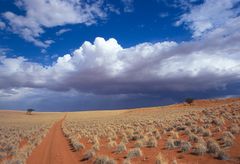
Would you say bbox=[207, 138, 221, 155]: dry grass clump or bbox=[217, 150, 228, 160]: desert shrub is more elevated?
bbox=[207, 138, 221, 155]: dry grass clump

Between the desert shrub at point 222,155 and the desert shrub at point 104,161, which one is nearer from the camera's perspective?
the desert shrub at point 222,155

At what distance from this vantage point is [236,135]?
1698cm

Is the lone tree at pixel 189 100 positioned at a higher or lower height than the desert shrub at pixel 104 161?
higher

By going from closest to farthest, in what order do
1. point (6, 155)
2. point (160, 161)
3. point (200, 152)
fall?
point (160, 161) < point (200, 152) < point (6, 155)

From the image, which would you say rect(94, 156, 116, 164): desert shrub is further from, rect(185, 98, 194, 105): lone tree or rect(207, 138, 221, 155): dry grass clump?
rect(185, 98, 194, 105): lone tree

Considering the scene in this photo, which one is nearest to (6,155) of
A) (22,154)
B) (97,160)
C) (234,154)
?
(22,154)

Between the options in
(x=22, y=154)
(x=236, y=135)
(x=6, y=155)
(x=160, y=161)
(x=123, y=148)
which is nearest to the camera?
(x=160, y=161)

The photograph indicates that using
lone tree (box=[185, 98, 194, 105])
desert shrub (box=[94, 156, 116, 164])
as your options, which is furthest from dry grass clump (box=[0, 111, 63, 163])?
lone tree (box=[185, 98, 194, 105])

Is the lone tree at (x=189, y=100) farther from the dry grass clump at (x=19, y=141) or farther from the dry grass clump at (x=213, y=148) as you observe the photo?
the dry grass clump at (x=213, y=148)

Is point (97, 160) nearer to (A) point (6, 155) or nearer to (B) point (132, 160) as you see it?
(B) point (132, 160)

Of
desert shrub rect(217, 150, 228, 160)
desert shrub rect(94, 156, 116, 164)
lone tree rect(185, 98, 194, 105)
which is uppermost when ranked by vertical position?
lone tree rect(185, 98, 194, 105)

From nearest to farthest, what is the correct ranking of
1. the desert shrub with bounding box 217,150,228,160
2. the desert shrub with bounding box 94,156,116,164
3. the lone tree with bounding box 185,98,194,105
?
the desert shrub with bounding box 217,150,228,160, the desert shrub with bounding box 94,156,116,164, the lone tree with bounding box 185,98,194,105

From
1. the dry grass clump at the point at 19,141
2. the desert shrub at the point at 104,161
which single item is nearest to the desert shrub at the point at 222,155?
the desert shrub at the point at 104,161

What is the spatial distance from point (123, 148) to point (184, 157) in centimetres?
542
